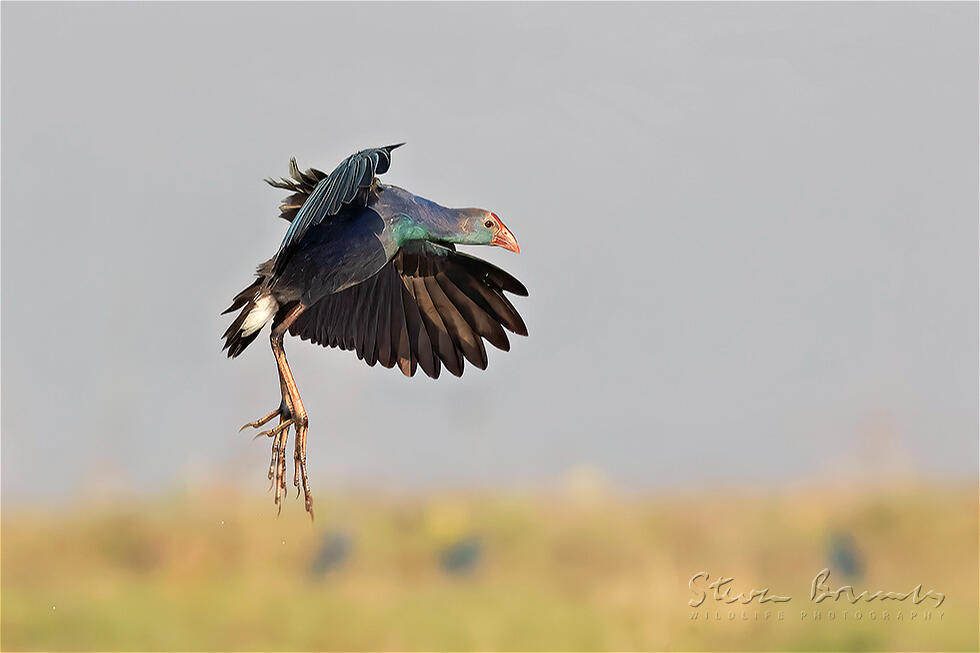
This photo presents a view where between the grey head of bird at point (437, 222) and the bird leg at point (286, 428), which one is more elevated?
the grey head of bird at point (437, 222)

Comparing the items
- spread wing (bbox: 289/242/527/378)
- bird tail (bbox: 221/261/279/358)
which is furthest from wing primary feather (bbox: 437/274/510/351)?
bird tail (bbox: 221/261/279/358)

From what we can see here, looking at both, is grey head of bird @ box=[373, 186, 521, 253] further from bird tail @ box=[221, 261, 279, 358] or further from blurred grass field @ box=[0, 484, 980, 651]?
blurred grass field @ box=[0, 484, 980, 651]

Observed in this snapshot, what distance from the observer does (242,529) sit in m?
16.7

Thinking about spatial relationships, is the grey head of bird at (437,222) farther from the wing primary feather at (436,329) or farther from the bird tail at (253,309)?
the bird tail at (253,309)

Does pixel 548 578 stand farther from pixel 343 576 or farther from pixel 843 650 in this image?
pixel 843 650

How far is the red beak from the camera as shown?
7152 mm

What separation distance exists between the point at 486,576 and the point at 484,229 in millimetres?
11334

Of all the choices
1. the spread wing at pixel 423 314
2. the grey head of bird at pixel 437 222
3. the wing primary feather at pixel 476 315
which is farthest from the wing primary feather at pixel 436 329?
the grey head of bird at pixel 437 222

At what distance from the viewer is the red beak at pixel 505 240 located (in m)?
7.15

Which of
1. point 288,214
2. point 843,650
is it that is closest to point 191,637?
point 843,650

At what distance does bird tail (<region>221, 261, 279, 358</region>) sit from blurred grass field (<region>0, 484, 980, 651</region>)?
978cm
